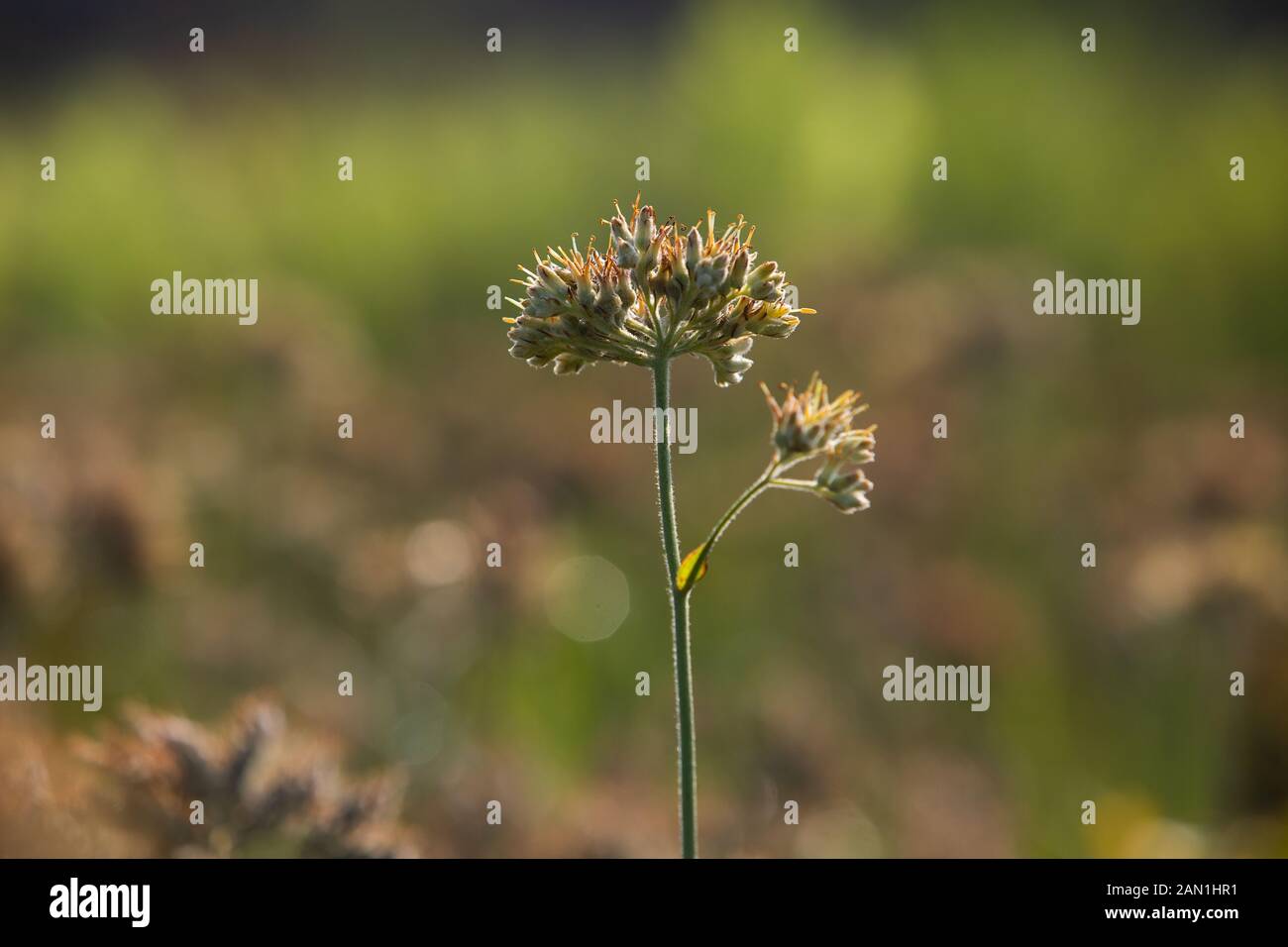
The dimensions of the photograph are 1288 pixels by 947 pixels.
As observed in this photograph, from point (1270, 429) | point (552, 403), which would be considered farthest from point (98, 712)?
point (1270, 429)

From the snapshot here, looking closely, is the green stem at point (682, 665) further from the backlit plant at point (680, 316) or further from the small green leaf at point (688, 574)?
the backlit plant at point (680, 316)

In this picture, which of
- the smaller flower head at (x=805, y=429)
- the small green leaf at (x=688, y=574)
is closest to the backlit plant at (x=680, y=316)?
the smaller flower head at (x=805, y=429)

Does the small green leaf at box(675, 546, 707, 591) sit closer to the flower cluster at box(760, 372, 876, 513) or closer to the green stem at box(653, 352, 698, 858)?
the green stem at box(653, 352, 698, 858)

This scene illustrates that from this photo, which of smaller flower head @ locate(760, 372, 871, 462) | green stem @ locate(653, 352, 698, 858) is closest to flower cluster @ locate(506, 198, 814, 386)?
smaller flower head @ locate(760, 372, 871, 462)

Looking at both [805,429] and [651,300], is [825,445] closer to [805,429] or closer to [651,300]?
[805,429]

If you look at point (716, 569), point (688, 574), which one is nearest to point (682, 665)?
point (688, 574)

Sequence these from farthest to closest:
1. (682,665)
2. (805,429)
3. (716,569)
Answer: (716,569), (805,429), (682,665)
